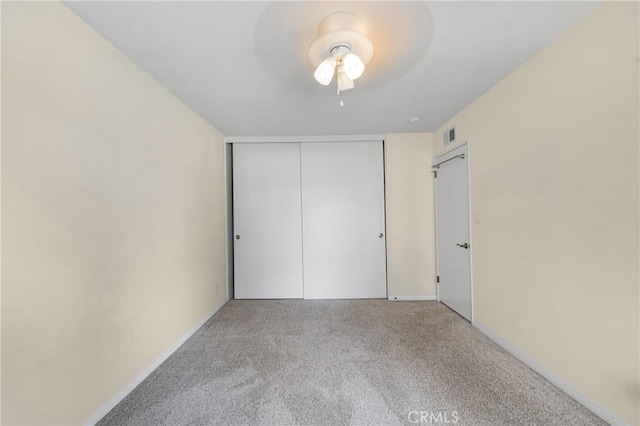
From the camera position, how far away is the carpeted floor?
1414 millimetres

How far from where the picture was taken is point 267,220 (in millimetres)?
3416

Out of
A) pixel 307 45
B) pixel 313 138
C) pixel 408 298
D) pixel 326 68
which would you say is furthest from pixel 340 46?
pixel 408 298

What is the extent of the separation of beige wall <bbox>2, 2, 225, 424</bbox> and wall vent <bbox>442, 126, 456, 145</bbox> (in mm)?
3045

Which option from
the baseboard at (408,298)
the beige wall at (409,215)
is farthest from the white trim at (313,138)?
the baseboard at (408,298)

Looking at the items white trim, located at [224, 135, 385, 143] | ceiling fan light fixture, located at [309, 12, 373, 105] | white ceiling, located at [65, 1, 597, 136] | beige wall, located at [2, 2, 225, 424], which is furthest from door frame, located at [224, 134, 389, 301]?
ceiling fan light fixture, located at [309, 12, 373, 105]

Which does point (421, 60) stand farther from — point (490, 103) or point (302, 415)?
point (302, 415)

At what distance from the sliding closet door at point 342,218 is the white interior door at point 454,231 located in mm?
763

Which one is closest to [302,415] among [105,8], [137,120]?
[137,120]

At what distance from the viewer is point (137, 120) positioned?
174 cm

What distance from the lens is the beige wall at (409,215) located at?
328cm

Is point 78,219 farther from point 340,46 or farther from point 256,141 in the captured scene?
point 256,141

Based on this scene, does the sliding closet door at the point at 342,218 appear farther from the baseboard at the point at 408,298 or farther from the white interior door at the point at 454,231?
the white interior door at the point at 454,231

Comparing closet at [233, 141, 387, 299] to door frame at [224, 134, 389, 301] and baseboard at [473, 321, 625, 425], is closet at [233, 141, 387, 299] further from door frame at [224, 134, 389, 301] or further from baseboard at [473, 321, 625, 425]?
baseboard at [473, 321, 625, 425]

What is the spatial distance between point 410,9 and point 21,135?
80.5 inches
